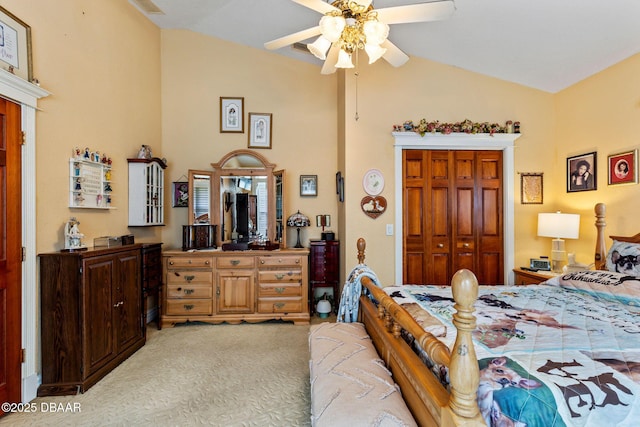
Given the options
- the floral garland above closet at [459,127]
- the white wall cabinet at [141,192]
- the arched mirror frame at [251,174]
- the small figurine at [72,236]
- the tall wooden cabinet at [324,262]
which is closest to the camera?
the small figurine at [72,236]

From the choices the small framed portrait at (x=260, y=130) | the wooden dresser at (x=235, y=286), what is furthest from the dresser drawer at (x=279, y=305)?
the small framed portrait at (x=260, y=130)

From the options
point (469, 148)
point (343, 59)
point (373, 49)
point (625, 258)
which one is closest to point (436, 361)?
point (373, 49)

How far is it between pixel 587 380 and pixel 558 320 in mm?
677

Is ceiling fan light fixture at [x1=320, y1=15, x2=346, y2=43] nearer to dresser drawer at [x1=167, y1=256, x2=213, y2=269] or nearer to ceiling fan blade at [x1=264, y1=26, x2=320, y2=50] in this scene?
ceiling fan blade at [x1=264, y1=26, x2=320, y2=50]

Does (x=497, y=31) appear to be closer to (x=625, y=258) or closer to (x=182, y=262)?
(x=625, y=258)

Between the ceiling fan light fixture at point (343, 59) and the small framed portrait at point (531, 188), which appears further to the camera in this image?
the small framed portrait at point (531, 188)

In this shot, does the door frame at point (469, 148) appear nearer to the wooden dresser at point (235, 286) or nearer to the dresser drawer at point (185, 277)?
the wooden dresser at point (235, 286)

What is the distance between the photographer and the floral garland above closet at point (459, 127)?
3.48 meters

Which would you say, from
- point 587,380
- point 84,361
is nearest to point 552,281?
point 587,380

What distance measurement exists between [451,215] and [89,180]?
147 inches

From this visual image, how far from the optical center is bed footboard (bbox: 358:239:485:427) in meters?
0.90

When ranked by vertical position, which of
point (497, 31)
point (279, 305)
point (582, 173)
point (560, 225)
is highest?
point (497, 31)

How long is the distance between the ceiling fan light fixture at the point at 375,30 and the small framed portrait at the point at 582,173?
264cm

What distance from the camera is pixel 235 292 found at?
362 cm
